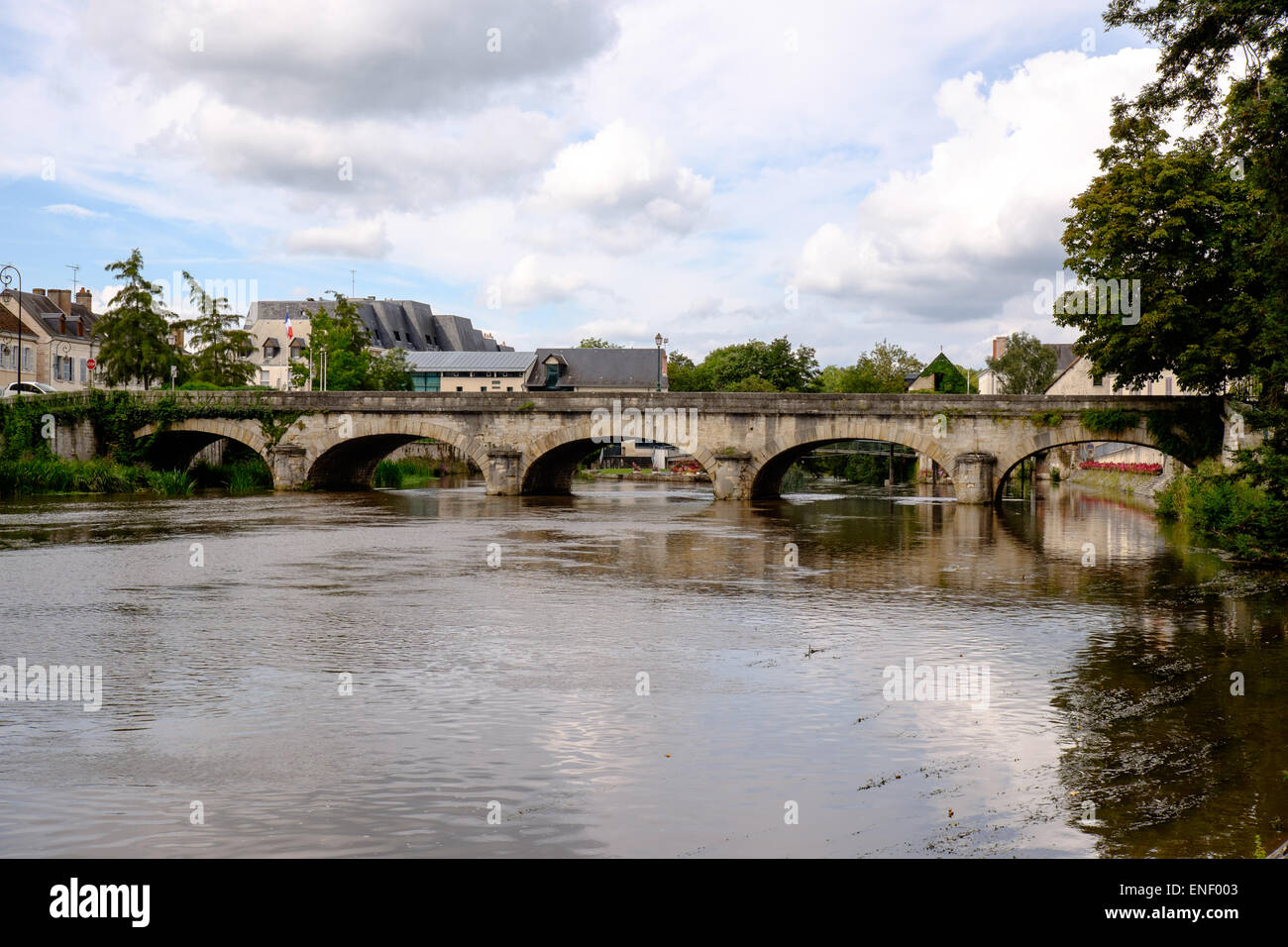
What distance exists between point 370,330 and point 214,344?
20.9 meters

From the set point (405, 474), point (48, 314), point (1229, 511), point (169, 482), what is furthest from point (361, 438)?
point (48, 314)

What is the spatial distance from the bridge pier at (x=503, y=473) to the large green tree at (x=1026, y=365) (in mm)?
57678

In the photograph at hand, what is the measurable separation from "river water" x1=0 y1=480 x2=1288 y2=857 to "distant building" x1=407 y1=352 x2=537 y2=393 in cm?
8263

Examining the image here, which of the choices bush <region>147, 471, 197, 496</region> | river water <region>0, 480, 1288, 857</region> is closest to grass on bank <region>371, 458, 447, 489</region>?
bush <region>147, 471, 197, 496</region>

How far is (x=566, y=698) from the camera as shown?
9266mm

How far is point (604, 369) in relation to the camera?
95.6m

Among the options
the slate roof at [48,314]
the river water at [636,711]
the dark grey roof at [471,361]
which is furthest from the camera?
the dark grey roof at [471,361]

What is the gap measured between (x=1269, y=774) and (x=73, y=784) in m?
7.66

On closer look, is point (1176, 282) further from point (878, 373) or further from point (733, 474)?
point (878, 373)

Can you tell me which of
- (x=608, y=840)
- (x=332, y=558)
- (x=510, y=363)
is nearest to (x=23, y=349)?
(x=510, y=363)
